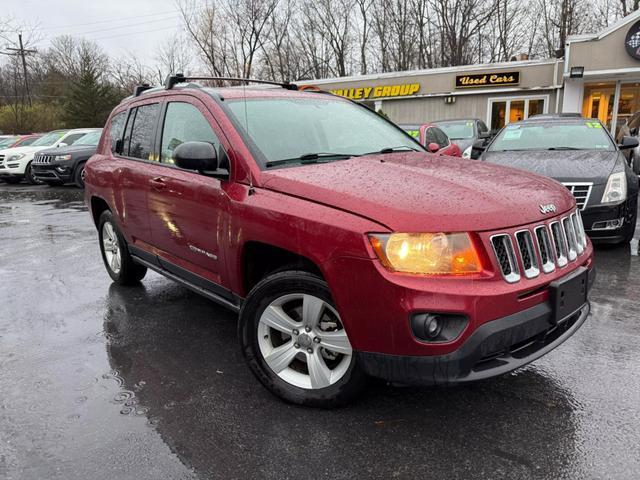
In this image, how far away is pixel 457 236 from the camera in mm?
2266

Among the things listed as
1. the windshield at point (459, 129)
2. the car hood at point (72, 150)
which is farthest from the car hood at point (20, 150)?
the windshield at point (459, 129)

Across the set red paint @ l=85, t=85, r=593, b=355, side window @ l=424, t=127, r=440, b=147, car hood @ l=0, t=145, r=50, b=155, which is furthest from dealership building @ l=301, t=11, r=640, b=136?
red paint @ l=85, t=85, r=593, b=355

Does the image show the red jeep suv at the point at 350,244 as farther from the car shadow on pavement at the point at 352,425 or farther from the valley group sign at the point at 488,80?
the valley group sign at the point at 488,80

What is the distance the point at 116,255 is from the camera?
5.18 metres

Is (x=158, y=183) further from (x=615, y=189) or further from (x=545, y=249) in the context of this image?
(x=615, y=189)

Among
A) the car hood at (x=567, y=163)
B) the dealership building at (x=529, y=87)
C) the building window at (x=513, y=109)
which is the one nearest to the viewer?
the car hood at (x=567, y=163)

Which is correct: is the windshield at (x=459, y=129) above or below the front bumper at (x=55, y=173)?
above

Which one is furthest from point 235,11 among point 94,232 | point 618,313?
point 618,313

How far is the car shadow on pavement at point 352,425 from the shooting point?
2.34 metres

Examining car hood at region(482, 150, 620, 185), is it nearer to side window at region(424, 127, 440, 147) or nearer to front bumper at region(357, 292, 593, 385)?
side window at region(424, 127, 440, 147)

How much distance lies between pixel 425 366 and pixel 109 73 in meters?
48.7

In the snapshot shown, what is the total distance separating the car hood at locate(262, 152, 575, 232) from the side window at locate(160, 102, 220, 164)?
792 millimetres

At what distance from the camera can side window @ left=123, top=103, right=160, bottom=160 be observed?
13.5 ft

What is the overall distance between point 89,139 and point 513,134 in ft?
44.8
